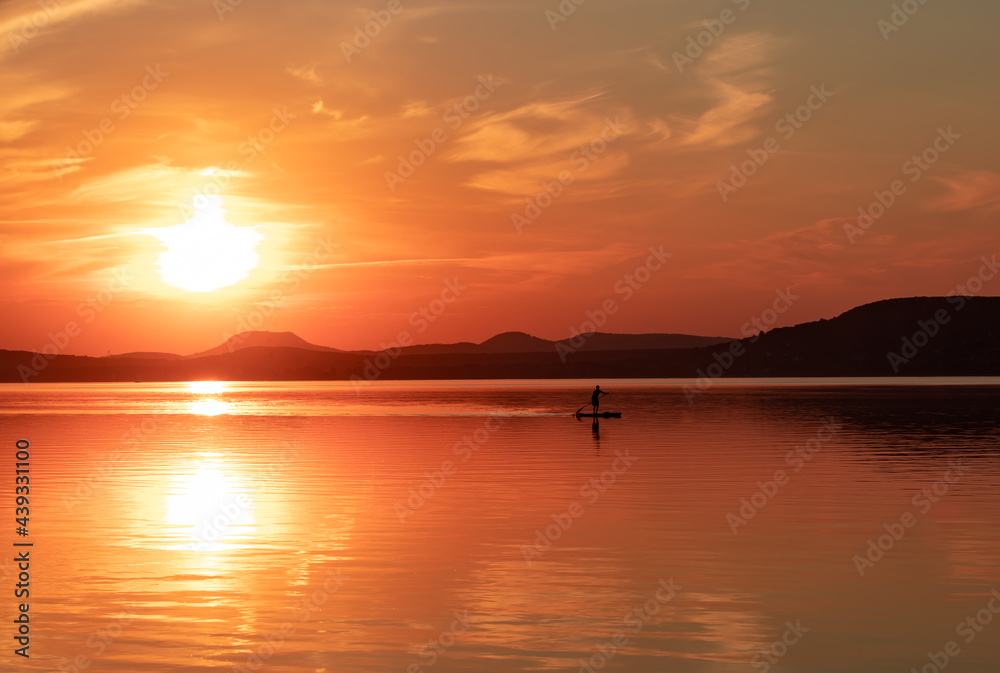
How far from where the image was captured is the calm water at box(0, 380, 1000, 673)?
15.2 metres

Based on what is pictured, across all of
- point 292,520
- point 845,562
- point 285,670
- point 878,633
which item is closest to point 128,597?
point 285,670

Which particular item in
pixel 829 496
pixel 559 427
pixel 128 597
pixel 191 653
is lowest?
pixel 191 653

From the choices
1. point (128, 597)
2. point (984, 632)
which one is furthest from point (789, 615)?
point (128, 597)

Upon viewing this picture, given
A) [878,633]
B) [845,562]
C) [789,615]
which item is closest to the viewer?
[878,633]

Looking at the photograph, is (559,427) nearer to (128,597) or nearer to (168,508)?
(168,508)

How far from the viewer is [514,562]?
21719 millimetres

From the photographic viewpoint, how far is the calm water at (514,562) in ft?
50.0

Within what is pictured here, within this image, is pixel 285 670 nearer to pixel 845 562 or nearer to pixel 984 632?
pixel 984 632

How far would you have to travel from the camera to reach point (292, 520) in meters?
28.1

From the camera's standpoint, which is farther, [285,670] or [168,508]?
[168,508]

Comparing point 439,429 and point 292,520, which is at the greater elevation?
point 439,429

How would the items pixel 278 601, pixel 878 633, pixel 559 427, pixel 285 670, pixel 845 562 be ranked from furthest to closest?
pixel 559 427
pixel 845 562
pixel 278 601
pixel 878 633
pixel 285 670

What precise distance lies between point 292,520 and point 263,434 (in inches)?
1575

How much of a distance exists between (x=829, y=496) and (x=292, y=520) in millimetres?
15494
